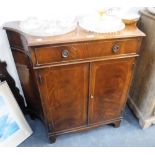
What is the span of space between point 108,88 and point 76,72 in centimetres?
28

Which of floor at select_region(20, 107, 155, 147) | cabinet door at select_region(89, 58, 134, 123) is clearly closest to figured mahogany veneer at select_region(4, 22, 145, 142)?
cabinet door at select_region(89, 58, 134, 123)

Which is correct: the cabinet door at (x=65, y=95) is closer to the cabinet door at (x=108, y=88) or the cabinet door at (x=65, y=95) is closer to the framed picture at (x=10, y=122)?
the cabinet door at (x=108, y=88)

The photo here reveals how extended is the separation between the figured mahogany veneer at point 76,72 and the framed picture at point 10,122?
133 mm

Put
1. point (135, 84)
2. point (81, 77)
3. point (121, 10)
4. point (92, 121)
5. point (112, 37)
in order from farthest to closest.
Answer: point (135, 84) → point (92, 121) → point (121, 10) → point (81, 77) → point (112, 37)

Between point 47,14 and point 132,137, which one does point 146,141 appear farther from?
point 47,14

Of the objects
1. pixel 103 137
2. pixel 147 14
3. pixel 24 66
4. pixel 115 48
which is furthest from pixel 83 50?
pixel 103 137

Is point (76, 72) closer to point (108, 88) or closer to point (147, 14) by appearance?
point (108, 88)

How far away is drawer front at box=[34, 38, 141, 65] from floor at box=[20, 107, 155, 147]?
2.40 ft

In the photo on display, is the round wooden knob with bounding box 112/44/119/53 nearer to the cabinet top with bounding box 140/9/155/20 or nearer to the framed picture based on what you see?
the cabinet top with bounding box 140/9/155/20

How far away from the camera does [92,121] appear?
4.42ft

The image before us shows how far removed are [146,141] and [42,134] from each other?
0.83 meters

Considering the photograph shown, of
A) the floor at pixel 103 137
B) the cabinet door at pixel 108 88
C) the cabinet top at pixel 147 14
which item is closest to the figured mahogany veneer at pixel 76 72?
the cabinet door at pixel 108 88

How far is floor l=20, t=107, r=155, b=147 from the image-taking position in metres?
1.37

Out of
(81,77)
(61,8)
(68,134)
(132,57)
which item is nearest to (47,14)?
(61,8)
